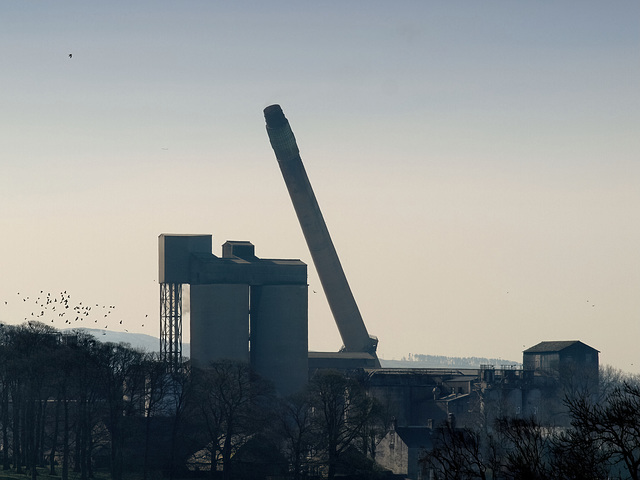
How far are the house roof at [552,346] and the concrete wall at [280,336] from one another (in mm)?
31723

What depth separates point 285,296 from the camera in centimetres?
12812

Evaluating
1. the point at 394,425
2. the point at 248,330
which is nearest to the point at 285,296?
the point at 248,330

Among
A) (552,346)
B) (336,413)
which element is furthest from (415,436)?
(552,346)

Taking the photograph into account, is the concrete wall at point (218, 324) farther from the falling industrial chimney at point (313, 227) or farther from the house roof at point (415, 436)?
the house roof at point (415, 436)

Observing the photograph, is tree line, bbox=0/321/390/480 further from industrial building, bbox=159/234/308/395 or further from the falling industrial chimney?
the falling industrial chimney

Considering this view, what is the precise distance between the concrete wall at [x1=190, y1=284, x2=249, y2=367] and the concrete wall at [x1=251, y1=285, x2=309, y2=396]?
2927mm

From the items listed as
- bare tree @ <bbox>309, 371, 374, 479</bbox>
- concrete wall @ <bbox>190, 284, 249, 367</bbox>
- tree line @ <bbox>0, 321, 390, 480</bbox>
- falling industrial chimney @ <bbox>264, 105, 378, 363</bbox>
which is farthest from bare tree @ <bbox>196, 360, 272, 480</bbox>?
falling industrial chimney @ <bbox>264, 105, 378, 363</bbox>

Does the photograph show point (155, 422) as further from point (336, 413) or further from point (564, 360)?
point (564, 360)

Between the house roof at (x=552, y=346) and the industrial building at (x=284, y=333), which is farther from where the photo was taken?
the house roof at (x=552, y=346)

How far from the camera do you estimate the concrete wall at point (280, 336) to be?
126 metres

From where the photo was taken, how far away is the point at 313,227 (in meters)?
137

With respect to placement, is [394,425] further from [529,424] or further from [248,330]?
[529,424]

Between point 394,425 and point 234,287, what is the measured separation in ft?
89.0

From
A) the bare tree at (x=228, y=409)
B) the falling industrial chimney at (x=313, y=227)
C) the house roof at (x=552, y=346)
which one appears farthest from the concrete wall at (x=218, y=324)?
the house roof at (x=552, y=346)
